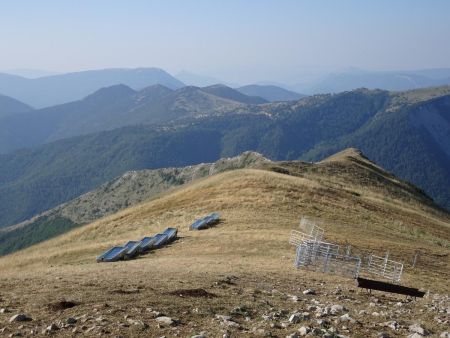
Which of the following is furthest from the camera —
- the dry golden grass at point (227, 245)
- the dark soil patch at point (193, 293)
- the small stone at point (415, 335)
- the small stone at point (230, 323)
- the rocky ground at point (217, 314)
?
the dry golden grass at point (227, 245)

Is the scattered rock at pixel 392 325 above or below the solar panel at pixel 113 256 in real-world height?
above

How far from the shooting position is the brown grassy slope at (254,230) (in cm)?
3450

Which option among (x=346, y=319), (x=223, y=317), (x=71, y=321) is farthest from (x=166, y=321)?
(x=346, y=319)

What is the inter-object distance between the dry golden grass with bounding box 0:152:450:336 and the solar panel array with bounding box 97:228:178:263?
109 cm

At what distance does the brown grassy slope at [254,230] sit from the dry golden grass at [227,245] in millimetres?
113

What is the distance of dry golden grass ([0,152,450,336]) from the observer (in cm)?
2144

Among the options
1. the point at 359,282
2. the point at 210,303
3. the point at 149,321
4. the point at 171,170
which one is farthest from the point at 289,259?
the point at 171,170

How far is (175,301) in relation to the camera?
58.7 feet

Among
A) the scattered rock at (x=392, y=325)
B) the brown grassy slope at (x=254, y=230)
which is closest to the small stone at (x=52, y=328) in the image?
the scattered rock at (x=392, y=325)

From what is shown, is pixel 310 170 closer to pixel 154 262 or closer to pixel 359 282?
pixel 154 262

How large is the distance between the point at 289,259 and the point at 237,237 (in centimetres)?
732

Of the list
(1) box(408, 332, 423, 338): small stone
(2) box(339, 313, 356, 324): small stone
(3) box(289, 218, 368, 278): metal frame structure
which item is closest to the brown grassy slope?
(3) box(289, 218, 368, 278): metal frame structure

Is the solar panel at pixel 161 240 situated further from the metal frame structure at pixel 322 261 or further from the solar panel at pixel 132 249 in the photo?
the metal frame structure at pixel 322 261

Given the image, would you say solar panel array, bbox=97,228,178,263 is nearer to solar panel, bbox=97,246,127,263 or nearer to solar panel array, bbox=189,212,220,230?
solar panel, bbox=97,246,127,263
